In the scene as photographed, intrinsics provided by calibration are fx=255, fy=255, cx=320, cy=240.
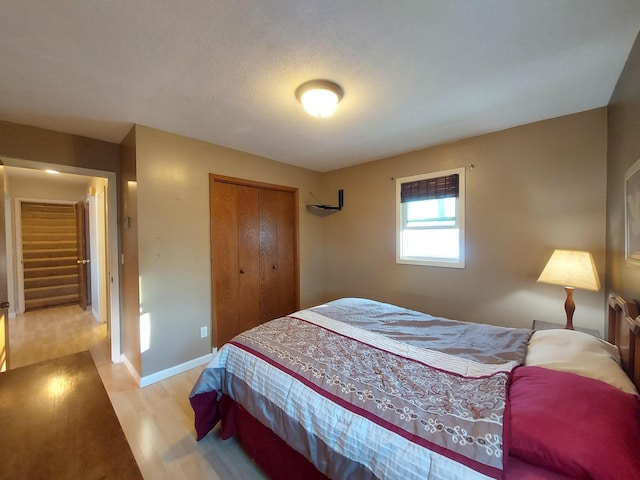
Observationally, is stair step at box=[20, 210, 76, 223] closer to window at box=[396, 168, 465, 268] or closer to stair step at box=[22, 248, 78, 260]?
stair step at box=[22, 248, 78, 260]

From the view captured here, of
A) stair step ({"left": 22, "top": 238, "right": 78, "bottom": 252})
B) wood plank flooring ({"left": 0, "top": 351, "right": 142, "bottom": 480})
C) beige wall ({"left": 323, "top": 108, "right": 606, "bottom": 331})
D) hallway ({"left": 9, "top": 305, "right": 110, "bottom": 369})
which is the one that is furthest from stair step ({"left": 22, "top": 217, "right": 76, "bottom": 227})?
beige wall ({"left": 323, "top": 108, "right": 606, "bottom": 331})

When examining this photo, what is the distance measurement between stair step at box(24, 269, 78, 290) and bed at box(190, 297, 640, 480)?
5639mm

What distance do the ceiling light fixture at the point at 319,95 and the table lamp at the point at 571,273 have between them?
2036 mm

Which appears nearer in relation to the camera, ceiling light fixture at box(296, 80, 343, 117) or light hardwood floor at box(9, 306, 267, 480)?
light hardwood floor at box(9, 306, 267, 480)

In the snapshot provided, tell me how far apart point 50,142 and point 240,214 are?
69.8 inches

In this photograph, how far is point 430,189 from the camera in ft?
9.30

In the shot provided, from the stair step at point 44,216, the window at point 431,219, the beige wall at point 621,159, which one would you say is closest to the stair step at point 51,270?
the stair step at point 44,216

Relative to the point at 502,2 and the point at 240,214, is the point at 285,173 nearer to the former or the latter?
the point at 240,214

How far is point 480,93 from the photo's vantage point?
1.81m

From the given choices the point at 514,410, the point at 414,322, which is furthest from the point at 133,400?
the point at 514,410

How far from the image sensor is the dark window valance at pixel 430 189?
2676mm

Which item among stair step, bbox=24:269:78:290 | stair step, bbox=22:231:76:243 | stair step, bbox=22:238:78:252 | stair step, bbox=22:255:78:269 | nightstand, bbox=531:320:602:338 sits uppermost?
stair step, bbox=22:231:76:243

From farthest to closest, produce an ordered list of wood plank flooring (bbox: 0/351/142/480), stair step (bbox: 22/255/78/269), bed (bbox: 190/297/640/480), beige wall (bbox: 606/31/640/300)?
1. stair step (bbox: 22/255/78/269)
2. beige wall (bbox: 606/31/640/300)
3. bed (bbox: 190/297/640/480)
4. wood plank flooring (bbox: 0/351/142/480)

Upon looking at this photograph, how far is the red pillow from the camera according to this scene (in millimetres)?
696
